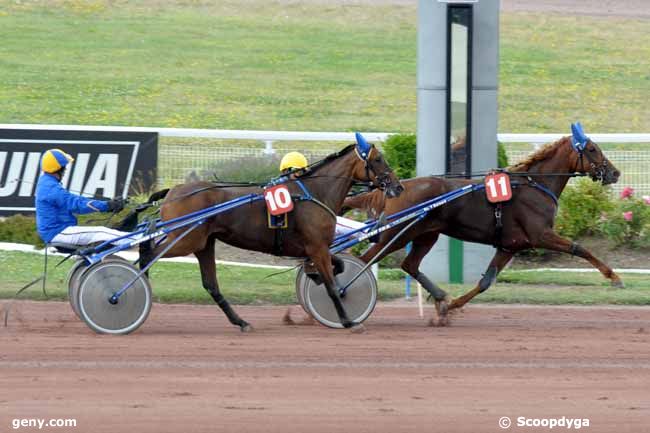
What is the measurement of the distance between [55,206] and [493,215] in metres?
3.85

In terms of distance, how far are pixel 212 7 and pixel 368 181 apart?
76.1ft

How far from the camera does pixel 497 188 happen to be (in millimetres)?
10914

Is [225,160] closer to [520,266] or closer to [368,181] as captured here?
[520,266]

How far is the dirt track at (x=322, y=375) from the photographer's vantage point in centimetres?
728

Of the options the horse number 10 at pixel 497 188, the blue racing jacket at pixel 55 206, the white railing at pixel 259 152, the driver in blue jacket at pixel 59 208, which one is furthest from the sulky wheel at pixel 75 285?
the white railing at pixel 259 152

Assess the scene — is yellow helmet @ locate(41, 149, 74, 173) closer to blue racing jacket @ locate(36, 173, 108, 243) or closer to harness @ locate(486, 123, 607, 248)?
blue racing jacket @ locate(36, 173, 108, 243)

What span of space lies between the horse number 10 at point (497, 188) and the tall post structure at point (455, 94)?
225 cm

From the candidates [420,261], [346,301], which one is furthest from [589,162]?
[346,301]

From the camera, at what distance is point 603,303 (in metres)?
12.3

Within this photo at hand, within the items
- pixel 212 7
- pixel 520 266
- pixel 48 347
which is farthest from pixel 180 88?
pixel 48 347

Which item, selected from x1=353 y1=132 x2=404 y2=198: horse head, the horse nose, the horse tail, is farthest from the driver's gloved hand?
the horse nose

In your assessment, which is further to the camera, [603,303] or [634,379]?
[603,303]

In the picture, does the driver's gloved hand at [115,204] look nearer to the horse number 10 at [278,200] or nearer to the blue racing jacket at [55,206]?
the blue racing jacket at [55,206]

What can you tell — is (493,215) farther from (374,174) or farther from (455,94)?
(455,94)
